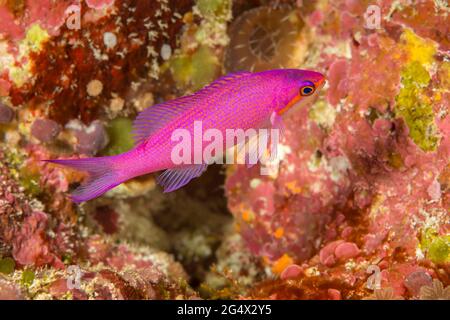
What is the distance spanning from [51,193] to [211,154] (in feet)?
6.85

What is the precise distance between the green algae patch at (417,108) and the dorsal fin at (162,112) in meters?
1.80

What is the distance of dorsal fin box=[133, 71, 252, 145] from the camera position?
2938 mm

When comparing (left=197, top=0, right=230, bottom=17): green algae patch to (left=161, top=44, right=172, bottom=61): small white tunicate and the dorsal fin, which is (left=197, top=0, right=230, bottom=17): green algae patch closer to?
(left=161, top=44, right=172, bottom=61): small white tunicate

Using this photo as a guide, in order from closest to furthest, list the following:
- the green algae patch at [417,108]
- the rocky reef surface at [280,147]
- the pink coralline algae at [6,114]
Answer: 1. the rocky reef surface at [280,147]
2. the green algae patch at [417,108]
3. the pink coralline algae at [6,114]

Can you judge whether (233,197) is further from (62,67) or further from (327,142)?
(62,67)

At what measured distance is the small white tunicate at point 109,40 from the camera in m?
4.08

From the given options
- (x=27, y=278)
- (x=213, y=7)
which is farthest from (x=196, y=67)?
(x=27, y=278)

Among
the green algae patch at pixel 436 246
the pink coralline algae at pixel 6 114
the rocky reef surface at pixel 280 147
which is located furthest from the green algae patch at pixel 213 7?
the green algae patch at pixel 436 246

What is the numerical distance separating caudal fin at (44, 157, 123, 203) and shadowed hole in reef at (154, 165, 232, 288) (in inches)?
131

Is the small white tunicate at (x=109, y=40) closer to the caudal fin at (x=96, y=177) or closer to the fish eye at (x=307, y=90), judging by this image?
the caudal fin at (x=96, y=177)

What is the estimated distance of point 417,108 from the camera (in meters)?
3.74

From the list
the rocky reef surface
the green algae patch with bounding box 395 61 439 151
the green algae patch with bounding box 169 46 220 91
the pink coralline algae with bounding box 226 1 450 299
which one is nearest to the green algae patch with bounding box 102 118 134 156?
the rocky reef surface

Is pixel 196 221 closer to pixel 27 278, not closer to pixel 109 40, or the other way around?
pixel 109 40
